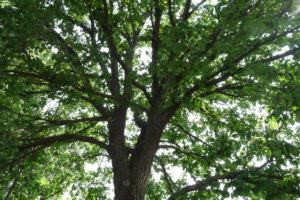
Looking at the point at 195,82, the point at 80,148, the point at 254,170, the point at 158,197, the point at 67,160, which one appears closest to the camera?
the point at 254,170

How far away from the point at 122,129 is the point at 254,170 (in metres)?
3.61

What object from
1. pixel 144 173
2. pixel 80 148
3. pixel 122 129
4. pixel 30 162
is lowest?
pixel 144 173

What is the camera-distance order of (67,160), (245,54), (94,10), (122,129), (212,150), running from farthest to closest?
1. (67,160)
2. (122,129)
3. (212,150)
4. (94,10)
5. (245,54)

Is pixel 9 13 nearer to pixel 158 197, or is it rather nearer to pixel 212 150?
pixel 212 150

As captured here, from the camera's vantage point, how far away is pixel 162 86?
19.0ft

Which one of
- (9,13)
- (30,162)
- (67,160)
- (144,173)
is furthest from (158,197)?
(9,13)

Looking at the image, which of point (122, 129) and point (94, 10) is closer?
point (94, 10)

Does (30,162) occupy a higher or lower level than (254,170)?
higher

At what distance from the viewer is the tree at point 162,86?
11.9 feet

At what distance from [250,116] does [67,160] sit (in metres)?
6.04

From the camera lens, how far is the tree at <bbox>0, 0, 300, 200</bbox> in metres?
3.62

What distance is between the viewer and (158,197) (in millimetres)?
7637

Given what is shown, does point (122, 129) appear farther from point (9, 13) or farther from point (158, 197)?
point (9, 13)

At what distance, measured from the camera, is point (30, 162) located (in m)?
5.98
